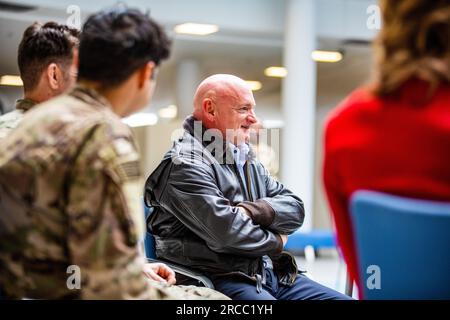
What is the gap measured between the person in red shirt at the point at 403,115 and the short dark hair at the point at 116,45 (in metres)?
0.43

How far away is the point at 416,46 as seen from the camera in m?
1.07

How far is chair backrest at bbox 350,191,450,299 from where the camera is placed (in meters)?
1.03

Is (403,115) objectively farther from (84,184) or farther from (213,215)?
(213,215)

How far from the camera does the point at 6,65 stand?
397 inches

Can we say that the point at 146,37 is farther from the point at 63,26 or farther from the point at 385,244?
the point at 63,26

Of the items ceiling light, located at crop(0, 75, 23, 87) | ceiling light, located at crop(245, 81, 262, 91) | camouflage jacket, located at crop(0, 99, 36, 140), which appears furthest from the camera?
ceiling light, located at crop(245, 81, 262, 91)

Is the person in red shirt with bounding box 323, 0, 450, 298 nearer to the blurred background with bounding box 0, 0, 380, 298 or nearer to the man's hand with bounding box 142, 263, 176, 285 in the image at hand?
the man's hand with bounding box 142, 263, 176, 285

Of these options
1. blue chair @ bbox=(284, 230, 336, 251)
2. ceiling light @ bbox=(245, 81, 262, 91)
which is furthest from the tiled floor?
ceiling light @ bbox=(245, 81, 262, 91)

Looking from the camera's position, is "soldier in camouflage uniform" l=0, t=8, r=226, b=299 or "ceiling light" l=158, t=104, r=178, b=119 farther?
"ceiling light" l=158, t=104, r=178, b=119

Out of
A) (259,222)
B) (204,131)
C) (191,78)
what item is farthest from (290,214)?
(191,78)

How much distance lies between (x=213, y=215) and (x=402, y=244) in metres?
0.88

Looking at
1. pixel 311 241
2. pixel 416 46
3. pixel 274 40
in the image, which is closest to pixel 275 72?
pixel 274 40

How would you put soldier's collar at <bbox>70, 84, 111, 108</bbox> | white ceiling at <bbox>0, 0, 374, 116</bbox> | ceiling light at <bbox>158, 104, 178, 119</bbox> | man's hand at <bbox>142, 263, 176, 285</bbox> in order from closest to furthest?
soldier's collar at <bbox>70, 84, 111, 108</bbox> → man's hand at <bbox>142, 263, 176, 285</bbox> → white ceiling at <bbox>0, 0, 374, 116</bbox> → ceiling light at <bbox>158, 104, 178, 119</bbox>

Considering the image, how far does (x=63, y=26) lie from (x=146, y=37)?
816mm
